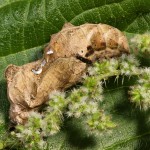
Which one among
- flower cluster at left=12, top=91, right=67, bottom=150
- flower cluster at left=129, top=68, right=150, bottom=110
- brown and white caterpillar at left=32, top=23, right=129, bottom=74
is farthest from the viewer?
brown and white caterpillar at left=32, top=23, right=129, bottom=74

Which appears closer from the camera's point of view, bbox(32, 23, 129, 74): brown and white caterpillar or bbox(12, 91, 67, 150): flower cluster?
bbox(12, 91, 67, 150): flower cluster

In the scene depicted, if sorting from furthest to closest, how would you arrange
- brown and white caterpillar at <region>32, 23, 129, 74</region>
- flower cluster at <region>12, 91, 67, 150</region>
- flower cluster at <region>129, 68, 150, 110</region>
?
brown and white caterpillar at <region>32, 23, 129, 74</region>, flower cluster at <region>12, 91, 67, 150</region>, flower cluster at <region>129, 68, 150, 110</region>

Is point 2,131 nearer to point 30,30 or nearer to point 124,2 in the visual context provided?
point 30,30

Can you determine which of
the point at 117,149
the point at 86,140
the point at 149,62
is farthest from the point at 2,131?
the point at 149,62

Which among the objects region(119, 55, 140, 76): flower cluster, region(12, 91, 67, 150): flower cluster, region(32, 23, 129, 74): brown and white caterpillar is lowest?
region(12, 91, 67, 150): flower cluster

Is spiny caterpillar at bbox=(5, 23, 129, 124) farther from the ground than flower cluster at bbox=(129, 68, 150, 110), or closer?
farther from the ground

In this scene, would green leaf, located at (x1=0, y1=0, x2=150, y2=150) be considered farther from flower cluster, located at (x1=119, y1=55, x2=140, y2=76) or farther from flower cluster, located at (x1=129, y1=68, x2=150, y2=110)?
flower cluster, located at (x1=129, y1=68, x2=150, y2=110)

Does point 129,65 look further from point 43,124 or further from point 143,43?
point 43,124

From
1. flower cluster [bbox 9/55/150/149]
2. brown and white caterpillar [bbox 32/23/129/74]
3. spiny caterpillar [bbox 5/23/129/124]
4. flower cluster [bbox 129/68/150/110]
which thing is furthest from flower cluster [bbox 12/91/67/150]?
flower cluster [bbox 129/68/150/110]
